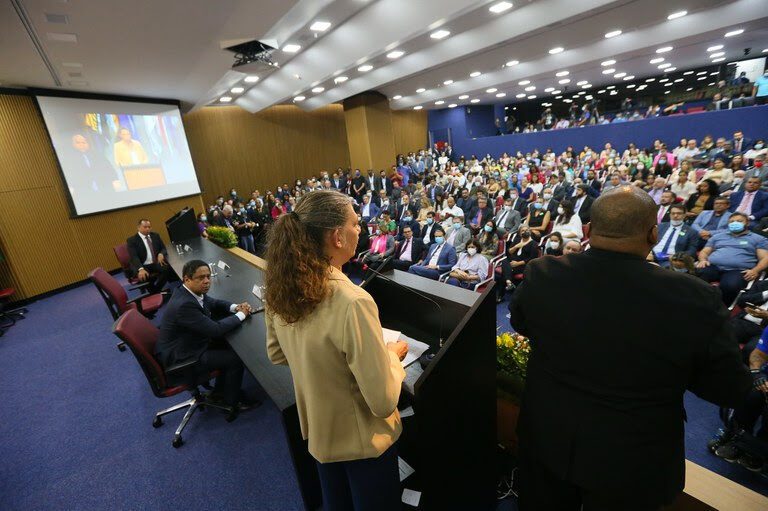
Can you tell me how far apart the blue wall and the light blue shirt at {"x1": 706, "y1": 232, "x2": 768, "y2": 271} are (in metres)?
8.56

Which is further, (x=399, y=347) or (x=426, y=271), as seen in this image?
(x=426, y=271)

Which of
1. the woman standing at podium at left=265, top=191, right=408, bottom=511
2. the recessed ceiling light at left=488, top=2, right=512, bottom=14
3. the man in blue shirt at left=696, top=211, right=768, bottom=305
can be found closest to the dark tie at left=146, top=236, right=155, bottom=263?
the woman standing at podium at left=265, top=191, right=408, bottom=511

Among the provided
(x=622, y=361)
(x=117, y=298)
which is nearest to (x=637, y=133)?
(x=622, y=361)

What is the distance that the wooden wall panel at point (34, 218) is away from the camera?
672 centimetres

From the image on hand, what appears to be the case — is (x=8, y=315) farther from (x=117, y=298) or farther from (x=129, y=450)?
(x=129, y=450)

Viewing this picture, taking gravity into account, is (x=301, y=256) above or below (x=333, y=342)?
above

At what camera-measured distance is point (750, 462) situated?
2.14 m

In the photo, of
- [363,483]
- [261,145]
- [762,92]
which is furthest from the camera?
[261,145]

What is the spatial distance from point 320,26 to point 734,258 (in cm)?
637

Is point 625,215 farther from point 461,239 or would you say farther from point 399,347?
point 461,239

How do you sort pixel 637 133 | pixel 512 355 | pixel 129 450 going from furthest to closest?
pixel 637 133
pixel 129 450
pixel 512 355

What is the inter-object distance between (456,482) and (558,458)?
21.9 inches

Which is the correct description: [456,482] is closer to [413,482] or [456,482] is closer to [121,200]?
[413,482]

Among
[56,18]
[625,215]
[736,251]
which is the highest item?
[56,18]
